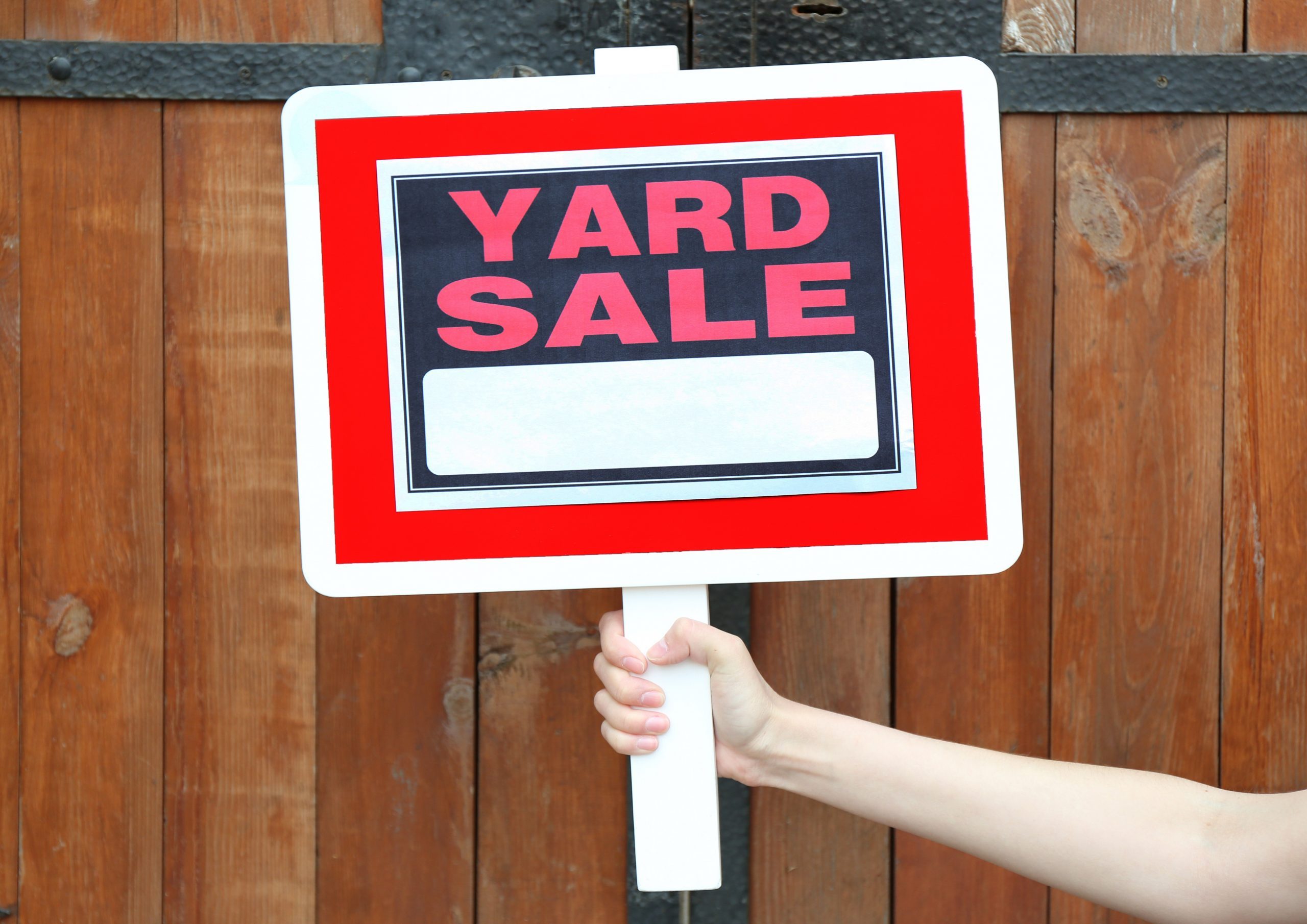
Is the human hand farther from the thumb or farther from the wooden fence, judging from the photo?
the wooden fence

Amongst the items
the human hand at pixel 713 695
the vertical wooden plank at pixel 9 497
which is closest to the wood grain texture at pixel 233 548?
the vertical wooden plank at pixel 9 497

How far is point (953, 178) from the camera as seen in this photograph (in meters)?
0.51

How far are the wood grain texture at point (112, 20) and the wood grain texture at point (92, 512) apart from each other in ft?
0.19

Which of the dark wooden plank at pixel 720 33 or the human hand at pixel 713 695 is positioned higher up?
the dark wooden plank at pixel 720 33

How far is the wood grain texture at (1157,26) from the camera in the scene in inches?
28.7

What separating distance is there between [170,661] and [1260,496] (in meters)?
0.99

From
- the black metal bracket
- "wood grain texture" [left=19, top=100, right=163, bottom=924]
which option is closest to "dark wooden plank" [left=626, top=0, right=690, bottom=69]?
the black metal bracket

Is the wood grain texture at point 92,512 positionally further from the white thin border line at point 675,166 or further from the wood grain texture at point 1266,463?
the wood grain texture at point 1266,463

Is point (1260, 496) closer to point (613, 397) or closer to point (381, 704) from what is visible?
point (613, 397)

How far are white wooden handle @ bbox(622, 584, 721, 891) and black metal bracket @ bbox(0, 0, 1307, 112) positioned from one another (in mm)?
453

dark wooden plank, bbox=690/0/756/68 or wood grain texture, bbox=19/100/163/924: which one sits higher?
dark wooden plank, bbox=690/0/756/68

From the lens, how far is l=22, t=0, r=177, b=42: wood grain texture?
730mm

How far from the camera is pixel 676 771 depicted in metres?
0.53

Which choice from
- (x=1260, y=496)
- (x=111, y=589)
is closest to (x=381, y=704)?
(x=111, y=589)
